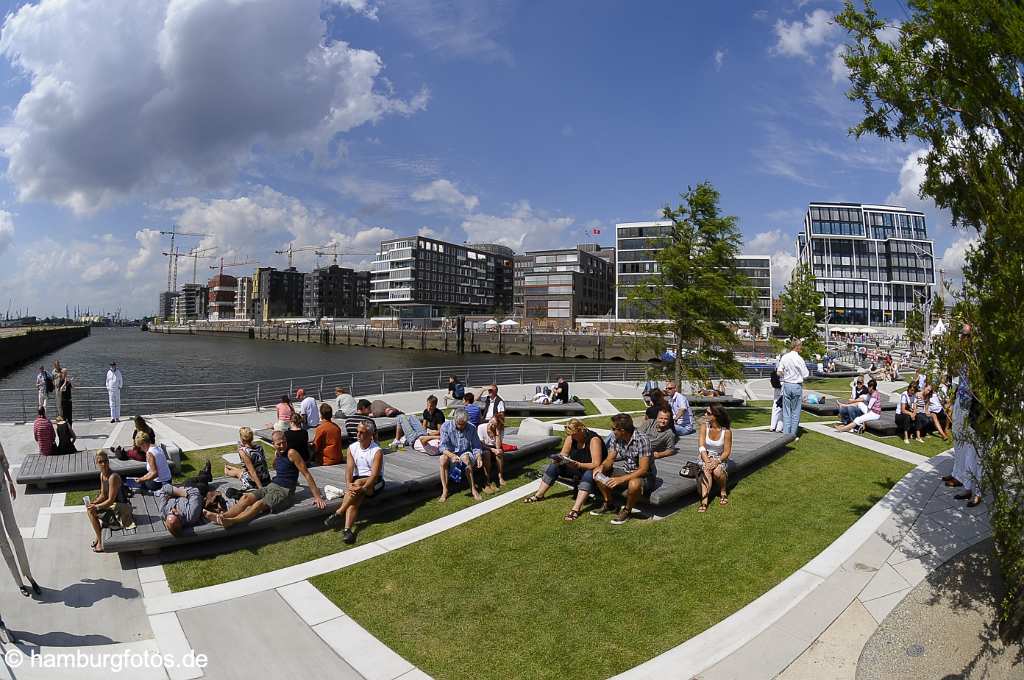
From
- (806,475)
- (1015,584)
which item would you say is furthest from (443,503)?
(1015,584)

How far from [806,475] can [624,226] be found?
104 m

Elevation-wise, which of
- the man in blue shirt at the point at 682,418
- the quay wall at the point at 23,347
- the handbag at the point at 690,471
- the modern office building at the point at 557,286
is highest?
the modern office building at the point at 557,286

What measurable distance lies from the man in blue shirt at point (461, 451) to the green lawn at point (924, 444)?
820 centimetres

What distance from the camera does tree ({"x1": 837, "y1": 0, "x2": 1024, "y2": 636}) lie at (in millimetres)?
4137

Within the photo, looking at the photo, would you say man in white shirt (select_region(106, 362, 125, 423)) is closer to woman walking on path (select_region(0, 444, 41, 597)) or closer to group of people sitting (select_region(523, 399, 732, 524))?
woman walking on path (select_region(0, 444, 41, 597))

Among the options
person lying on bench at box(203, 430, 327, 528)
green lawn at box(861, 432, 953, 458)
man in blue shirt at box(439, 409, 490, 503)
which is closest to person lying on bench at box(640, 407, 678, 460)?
man in blue shirt at box(439, 409, 490, 503)

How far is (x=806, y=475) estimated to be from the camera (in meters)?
9.21

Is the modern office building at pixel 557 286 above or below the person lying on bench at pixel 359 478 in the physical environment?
above

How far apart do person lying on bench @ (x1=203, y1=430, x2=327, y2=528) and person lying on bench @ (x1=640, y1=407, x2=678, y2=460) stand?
17.2 ft

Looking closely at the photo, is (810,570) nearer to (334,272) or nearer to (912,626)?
(912,626)

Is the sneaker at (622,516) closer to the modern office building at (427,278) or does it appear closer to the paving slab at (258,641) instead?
the paving slab at (258,641)

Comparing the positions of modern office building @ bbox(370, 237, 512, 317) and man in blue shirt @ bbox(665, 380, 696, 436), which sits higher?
modern office building @ bbox(370, 237, 512, 317)

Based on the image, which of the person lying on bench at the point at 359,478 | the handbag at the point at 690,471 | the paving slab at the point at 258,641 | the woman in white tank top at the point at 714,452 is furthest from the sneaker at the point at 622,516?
the paving slab at the point at 258,641

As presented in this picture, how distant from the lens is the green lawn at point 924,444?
10.7 meters
